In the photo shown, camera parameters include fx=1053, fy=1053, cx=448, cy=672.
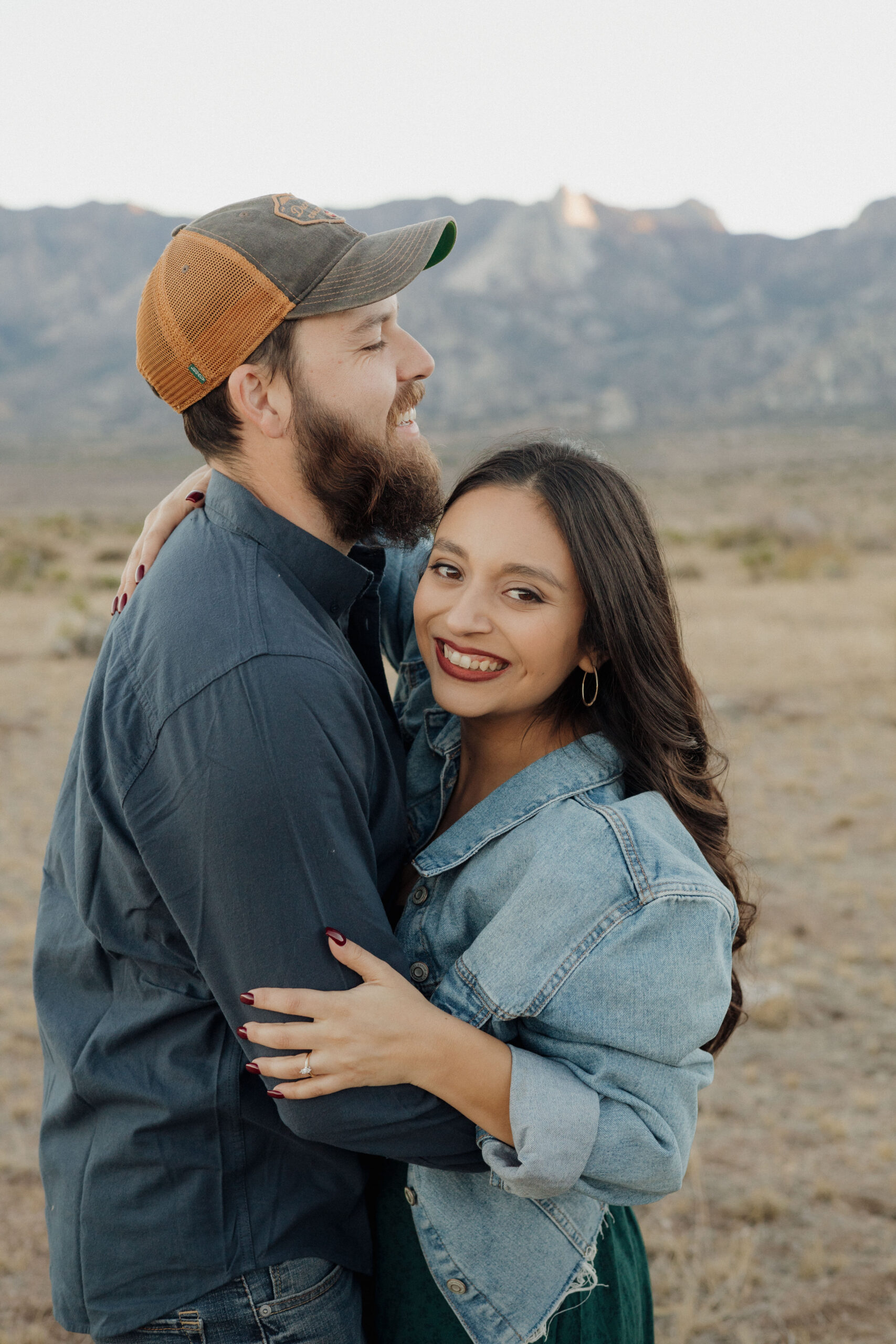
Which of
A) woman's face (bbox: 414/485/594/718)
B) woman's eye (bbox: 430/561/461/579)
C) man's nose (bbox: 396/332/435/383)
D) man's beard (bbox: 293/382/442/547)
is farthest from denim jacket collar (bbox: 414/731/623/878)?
man's nose (bbox: 396/332/435/383)

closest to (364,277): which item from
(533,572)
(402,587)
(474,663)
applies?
(533,572)

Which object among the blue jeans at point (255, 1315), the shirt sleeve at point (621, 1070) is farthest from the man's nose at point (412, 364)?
the blue jeans at point (255, 1315)

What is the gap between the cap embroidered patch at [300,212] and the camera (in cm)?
196

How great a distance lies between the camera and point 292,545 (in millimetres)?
1818

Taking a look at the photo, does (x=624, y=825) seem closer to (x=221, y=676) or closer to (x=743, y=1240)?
(x=221, y=676)

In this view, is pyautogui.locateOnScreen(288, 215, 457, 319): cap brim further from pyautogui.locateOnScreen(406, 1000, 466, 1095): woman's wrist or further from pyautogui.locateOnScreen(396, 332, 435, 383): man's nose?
pyautogui.locateOnScreen(406, 1000, 466, 1095): woman's wrist

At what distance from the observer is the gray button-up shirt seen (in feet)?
4.90

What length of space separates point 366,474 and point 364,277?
0.35m

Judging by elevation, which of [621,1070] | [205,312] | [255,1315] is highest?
[205,312]

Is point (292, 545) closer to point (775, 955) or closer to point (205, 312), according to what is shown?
point (205, 312)

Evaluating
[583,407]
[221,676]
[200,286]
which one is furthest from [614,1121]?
[583,407]

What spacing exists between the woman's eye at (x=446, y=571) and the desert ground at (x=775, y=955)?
21.1 inches

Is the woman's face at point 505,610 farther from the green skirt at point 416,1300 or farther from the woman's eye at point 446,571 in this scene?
the green skirt at point 416,1300

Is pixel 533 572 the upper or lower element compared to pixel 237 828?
upper
